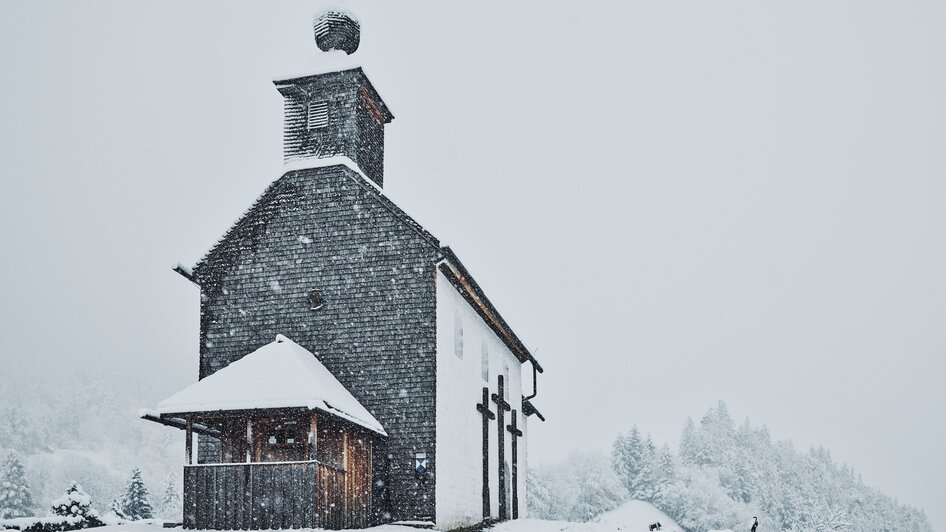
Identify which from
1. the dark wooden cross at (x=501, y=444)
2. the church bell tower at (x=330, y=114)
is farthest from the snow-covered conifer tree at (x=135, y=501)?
the church bell tower at (x=330, y=114)

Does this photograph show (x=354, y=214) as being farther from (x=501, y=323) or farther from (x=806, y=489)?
(x=806, y=489)

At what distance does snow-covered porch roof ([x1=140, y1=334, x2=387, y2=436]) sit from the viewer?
19891 millimetres

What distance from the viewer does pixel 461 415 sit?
26.0 m

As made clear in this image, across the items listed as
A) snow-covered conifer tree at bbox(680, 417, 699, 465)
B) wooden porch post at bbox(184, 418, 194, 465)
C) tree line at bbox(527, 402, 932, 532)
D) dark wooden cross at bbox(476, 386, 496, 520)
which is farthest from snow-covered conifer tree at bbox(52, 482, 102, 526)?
snow-covered conifer tree at bbox(680, 417, 699, 465)

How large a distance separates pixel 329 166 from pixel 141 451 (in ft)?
435

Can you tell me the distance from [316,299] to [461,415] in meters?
4.71

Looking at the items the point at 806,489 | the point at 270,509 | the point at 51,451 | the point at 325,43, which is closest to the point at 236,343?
the point at 270,509

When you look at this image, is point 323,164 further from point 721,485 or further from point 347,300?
point 721,485

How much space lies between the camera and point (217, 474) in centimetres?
1998

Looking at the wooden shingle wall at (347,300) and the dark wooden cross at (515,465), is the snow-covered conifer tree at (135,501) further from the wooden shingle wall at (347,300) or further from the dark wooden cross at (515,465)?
the wooden shingle wall at (347,300)

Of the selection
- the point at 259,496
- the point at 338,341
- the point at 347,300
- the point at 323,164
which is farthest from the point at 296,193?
the point at 259,496

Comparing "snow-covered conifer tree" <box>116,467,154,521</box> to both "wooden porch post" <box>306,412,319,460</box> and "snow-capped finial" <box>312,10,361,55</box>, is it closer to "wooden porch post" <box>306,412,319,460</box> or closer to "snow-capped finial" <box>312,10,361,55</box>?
"snow-capped finial" <box>312,10,361,55</box>

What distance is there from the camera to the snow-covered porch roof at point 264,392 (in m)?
19.9

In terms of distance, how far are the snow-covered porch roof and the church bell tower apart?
5875 millimetres
